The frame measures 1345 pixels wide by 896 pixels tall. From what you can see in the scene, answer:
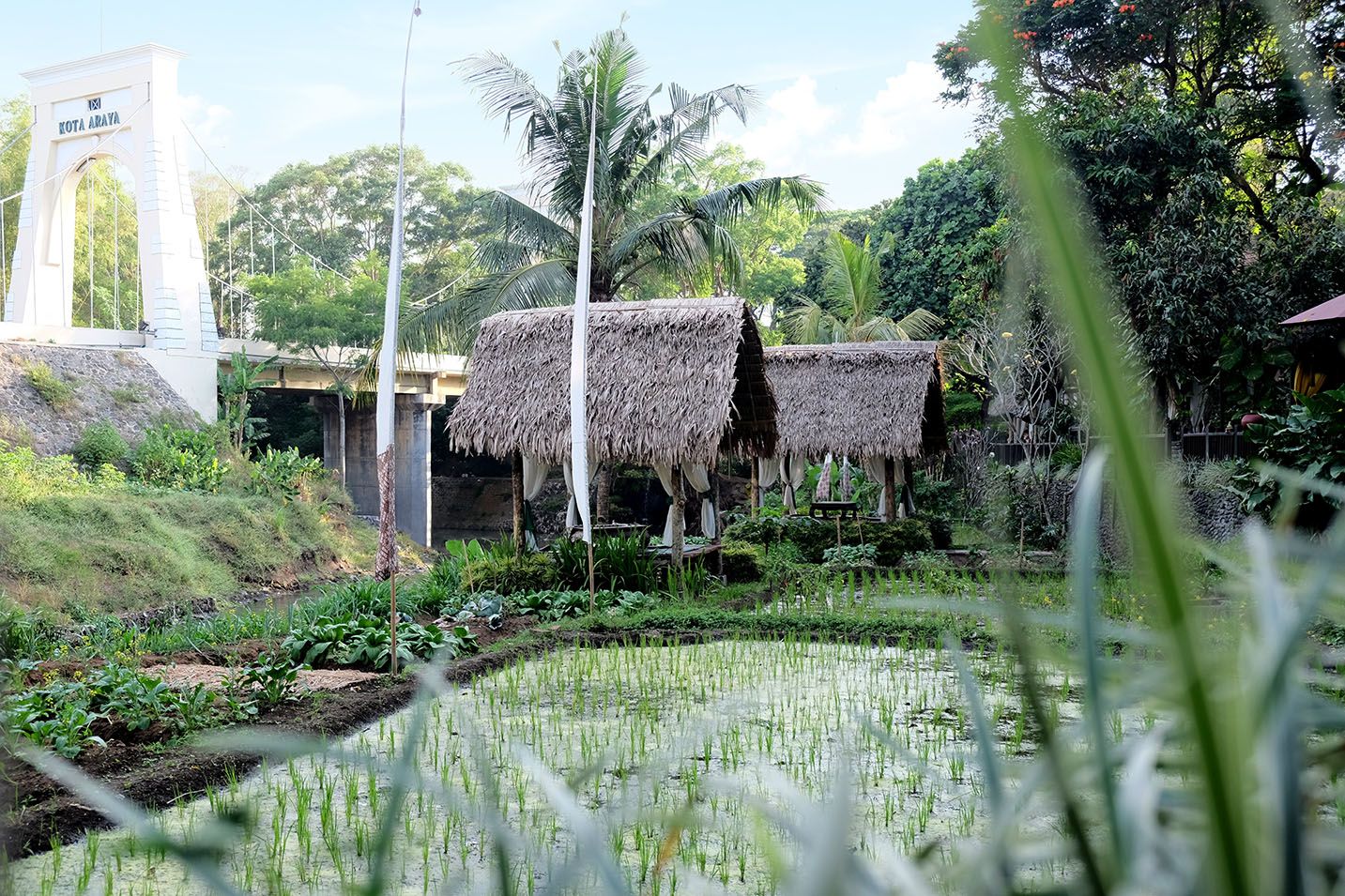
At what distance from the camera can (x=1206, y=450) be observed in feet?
46.4

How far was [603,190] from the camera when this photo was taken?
50.3 ft

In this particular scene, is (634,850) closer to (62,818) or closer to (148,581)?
(62,818)

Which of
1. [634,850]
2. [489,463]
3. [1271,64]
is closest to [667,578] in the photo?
[634,850]

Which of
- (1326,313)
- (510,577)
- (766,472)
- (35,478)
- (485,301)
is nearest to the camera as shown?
(1326,313)

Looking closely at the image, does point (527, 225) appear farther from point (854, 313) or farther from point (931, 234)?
point (931, 234)

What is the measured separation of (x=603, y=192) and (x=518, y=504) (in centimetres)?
629

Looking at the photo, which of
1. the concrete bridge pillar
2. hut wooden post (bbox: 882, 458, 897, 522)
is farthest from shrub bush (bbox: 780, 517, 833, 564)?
the concrete bridge pillar

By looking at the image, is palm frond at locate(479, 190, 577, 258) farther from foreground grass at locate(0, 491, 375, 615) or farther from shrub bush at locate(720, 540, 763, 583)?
shrub bush at locate(720, 540, 763, 583)

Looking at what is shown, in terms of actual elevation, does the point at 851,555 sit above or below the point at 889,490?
below

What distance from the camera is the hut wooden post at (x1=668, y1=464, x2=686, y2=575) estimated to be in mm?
9906

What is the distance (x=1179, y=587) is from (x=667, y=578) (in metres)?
9.59

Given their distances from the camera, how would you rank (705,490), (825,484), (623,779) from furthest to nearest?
(825,484) < (705,490) < (623,779)

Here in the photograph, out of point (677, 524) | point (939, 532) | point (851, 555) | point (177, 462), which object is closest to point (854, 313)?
point (939, 532)

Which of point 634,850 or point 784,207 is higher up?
point 784,207
